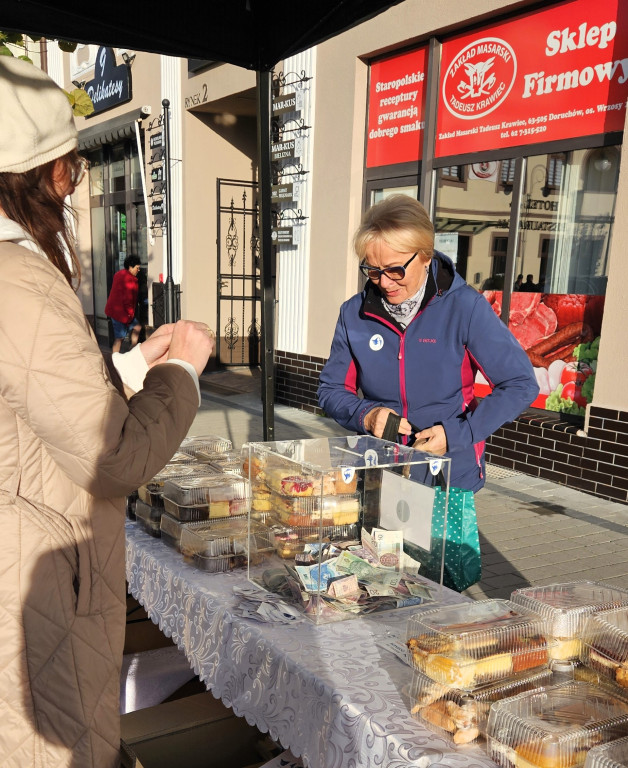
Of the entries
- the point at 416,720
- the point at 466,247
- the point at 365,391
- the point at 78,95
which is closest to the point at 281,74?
the point at 466,247

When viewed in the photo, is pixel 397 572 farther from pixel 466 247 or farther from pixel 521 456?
pixel 466 247

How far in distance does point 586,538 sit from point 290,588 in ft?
11.6

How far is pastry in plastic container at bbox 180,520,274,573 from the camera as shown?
1957 millimetres

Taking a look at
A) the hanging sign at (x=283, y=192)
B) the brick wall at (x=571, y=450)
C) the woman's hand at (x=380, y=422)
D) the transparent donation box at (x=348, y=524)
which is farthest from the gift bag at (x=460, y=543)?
the hanging sign at (x=283, y=192)

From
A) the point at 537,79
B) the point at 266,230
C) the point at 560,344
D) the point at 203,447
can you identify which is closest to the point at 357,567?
the point at 203,447

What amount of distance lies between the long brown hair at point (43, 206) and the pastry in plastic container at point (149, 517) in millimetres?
1132

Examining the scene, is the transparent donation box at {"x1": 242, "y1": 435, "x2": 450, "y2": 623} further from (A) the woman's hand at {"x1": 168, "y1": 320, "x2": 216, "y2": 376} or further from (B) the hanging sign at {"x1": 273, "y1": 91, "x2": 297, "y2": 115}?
(B) the hanging sign at {"x1": 273, "y1": 91, "x2": 297, "y2": 115}

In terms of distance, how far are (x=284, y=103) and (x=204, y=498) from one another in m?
7.63

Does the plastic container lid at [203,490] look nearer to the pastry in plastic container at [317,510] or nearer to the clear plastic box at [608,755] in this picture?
the pastry in plastic container at [317,510]

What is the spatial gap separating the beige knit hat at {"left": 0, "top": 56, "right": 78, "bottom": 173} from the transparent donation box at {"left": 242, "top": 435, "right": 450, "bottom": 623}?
3.07ft

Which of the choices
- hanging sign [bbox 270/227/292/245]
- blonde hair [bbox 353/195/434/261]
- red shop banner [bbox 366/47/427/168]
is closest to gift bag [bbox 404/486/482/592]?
blonde hair [bbox 353/195/434/261]

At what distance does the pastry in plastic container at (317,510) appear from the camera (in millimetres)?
1776

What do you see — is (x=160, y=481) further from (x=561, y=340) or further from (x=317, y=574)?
(x=561, y=340)

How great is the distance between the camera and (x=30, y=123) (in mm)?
1206
